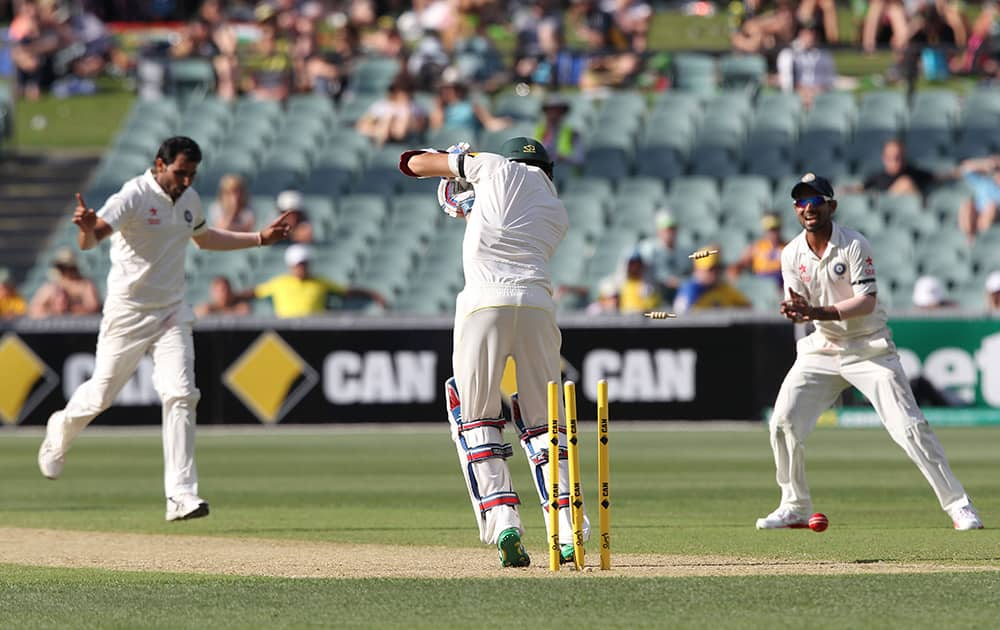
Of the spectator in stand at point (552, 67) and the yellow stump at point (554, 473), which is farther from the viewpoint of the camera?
the spectator in stand at point (552, 67)

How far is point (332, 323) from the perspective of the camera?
19.5 metres

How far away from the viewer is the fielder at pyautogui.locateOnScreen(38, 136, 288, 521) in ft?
35.4

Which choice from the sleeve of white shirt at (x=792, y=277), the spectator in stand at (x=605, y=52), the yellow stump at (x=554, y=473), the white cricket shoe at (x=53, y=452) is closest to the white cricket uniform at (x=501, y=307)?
the yellow stump at (x=554, y=473)

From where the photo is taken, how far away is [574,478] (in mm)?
7984

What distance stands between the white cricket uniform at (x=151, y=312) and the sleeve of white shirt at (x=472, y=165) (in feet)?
9.87

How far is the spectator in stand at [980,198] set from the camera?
2150 centimetres

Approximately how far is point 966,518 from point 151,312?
16.1 ft

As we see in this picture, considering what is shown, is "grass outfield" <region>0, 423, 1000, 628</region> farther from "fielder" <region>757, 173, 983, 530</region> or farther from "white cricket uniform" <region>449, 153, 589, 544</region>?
"white cricket uniform" <region>449, 153, 589, 544</region>

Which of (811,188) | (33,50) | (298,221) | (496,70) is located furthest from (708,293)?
(33,50)

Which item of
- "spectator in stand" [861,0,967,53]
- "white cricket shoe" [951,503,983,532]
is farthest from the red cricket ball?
"spectator in stand" [861,0,967,53]

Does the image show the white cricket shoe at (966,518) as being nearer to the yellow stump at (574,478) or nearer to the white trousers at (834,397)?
the white trousers at (834,397)

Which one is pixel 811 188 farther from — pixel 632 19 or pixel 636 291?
pixel 632 19

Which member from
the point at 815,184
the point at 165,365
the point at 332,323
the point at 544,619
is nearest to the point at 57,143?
the point at 332,323

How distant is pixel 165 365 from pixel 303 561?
2335 mm
